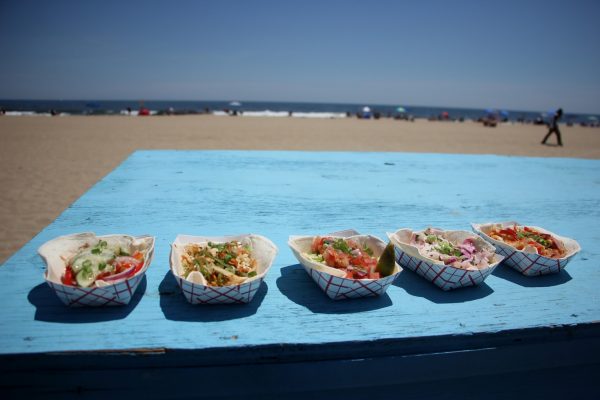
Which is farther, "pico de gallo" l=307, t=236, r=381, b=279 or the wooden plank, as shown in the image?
"pico de gallo" l=307, t=236, r=381, b=279

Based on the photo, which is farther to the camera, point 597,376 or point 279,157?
point 279,157

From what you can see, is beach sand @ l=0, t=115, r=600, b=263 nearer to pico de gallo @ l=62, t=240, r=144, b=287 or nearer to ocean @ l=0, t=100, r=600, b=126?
pico de gallo @ l=62, t=240, r=144, b=287

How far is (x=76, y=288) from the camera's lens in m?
1.04

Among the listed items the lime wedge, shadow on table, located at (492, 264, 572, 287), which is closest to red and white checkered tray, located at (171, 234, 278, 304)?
the lime wedge

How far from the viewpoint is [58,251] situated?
4.07ft

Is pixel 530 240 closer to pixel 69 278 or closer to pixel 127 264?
pixel 127 264

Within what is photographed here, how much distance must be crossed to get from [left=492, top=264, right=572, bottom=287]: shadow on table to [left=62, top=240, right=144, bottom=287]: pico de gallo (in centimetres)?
159

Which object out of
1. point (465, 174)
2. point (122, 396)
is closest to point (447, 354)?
point (122, 396)

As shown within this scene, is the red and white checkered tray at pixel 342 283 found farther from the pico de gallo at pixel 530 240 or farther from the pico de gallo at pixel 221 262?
the pico de gallo at pixel 530 240

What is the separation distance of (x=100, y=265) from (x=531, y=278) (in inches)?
72.3

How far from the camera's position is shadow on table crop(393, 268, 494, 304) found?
1333 mm

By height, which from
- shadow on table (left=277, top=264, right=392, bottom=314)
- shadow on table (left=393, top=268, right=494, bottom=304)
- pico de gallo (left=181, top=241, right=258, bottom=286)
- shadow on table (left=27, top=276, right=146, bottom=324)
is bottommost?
shadow on table (left=27, top=276, right=146, bottom=324)

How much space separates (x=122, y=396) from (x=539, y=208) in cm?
292

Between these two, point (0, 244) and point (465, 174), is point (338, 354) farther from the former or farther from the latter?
point (0, 244)
